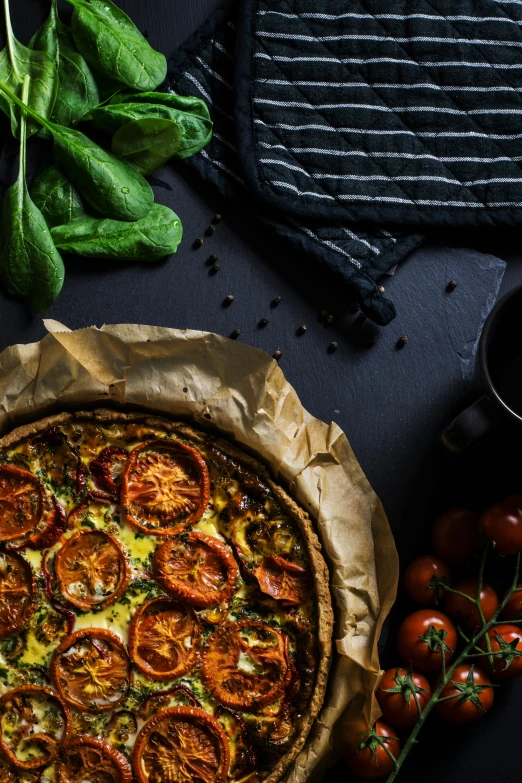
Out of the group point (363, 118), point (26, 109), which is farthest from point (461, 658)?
point (26, 109)

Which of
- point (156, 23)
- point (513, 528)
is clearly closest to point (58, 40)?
point (156, 23)

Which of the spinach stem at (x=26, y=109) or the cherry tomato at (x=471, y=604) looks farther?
the spinach stem at (x=26, y=109)

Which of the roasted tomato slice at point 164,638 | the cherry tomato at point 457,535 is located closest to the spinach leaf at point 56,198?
the roasted tomato slice at point 164,638

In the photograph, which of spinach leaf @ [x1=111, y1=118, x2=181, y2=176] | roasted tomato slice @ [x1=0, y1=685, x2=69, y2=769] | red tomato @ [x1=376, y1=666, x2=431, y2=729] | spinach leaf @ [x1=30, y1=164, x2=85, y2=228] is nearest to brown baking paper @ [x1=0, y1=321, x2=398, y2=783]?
red tomato @ [x1=376, y1=666, x2=431, y2=729]

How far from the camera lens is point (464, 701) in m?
2.93

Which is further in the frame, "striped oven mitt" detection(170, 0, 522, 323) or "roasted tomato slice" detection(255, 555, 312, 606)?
"striped oven mitt" detection(170, 0, 522, 323)

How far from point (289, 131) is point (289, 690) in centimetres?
212

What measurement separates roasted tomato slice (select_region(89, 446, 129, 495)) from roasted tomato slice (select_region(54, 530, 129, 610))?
0.56 feet

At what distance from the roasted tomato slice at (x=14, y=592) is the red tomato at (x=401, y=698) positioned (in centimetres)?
126

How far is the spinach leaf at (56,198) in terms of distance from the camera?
332 cm

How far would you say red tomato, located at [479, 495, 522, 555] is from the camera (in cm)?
304

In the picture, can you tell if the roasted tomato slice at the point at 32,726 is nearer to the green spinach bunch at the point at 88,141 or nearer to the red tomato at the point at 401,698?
the red tomato at the point at 401,698

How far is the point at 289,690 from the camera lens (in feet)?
9.40

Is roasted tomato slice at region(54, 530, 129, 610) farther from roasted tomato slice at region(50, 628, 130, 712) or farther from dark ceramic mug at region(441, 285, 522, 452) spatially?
dark ceramic mug at region(441, 285, 522, 452)
